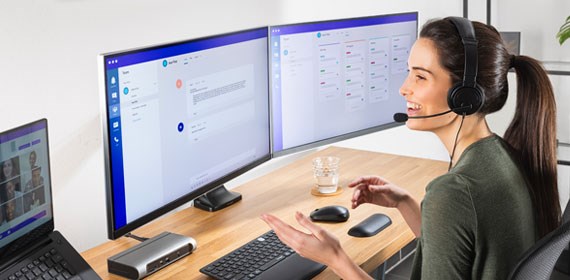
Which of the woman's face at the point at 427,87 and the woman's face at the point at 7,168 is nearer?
the woman's face at the point at 7,168

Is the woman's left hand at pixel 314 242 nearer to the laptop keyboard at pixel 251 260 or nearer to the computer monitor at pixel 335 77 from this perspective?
the laptop keyboard at pixel 251 260

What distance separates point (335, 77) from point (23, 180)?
1.03 m

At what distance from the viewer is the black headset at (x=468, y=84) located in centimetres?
148

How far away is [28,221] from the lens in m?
1.43

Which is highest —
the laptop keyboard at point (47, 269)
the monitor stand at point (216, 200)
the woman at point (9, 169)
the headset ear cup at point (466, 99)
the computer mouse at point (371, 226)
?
the headset ear cup at point (466, 99)

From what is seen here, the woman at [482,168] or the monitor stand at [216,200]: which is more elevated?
the woman at [482,168]

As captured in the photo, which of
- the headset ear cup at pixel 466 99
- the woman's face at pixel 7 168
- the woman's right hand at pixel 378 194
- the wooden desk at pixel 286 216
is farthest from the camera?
the woman's right hand at pixel 378 194

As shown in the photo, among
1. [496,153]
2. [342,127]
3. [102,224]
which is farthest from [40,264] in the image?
[342,127]

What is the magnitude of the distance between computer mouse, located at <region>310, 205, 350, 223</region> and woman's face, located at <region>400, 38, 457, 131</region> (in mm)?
378

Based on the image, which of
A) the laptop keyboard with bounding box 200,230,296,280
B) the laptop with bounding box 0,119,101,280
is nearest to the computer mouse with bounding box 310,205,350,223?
the laptop keyboard with bounding box 200,230,296,280

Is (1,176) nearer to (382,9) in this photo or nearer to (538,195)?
(538,195)

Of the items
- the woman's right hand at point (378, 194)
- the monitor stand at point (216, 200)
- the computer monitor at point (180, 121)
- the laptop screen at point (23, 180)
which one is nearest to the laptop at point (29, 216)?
the laptop screen at point (23, 180)

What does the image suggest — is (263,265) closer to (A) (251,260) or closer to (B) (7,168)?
(A) (251,260)

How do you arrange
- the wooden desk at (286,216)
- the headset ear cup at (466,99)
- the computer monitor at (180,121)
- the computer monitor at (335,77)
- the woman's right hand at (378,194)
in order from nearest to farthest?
the headset ear cup at (466,99) → the computer monitor at (180,121) → the wooden desk at (286,216) → the woman's right hand at (378,194) → the computer monitor at (335,77)
